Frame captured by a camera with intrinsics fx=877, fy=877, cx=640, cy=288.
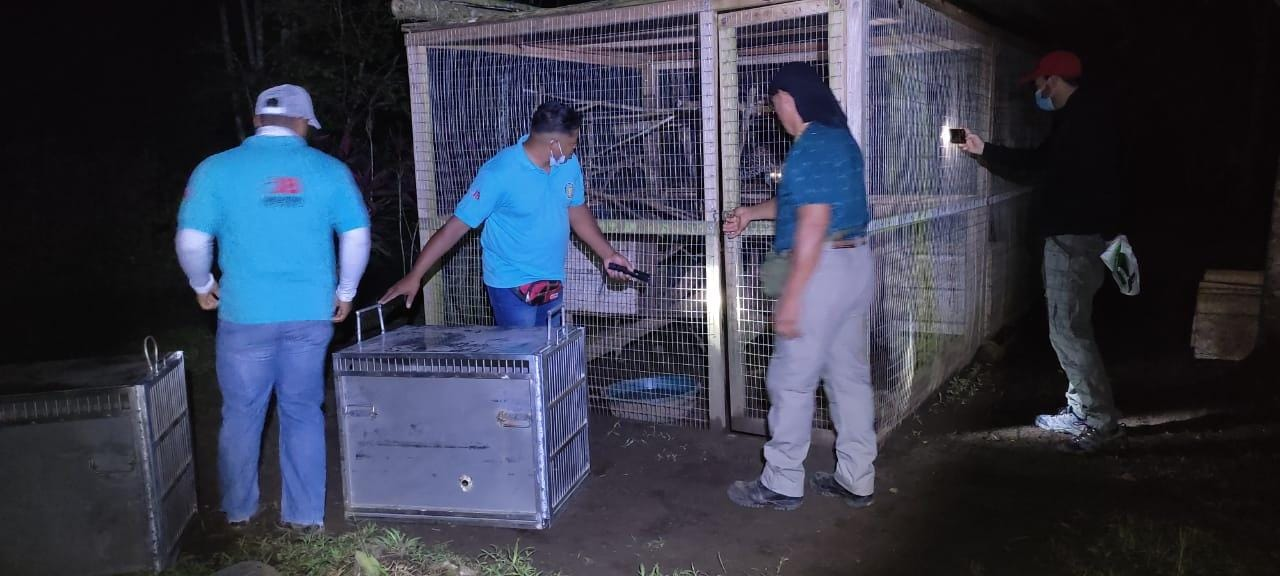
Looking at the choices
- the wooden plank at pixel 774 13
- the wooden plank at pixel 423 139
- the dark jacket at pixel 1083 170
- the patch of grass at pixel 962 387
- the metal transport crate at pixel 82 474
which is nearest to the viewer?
the metal transport crate at pixel 82 474

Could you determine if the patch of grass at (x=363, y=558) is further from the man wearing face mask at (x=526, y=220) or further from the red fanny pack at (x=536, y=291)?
the red fanny pack at (x=536, y=291)

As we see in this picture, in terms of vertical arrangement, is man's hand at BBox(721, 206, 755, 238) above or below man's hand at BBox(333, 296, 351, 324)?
above

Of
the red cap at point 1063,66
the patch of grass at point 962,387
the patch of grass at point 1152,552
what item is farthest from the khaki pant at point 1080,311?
the patch of grass at point 1152,552

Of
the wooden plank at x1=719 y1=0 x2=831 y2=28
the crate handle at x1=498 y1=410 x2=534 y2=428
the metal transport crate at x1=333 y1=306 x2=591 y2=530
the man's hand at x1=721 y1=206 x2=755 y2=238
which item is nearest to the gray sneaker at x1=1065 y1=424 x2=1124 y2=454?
the man's hand at x1=721 y1=206 x2=755 y2=238

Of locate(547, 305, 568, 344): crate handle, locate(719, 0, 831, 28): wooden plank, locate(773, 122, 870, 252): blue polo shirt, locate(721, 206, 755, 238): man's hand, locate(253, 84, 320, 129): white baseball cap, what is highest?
locate(719, 0, 831, 28): wooden plank

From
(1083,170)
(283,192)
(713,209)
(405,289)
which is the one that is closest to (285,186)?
(283,192)

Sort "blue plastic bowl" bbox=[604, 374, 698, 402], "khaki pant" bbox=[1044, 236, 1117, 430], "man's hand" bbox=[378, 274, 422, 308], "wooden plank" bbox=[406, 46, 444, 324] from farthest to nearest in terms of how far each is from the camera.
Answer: "wooden plank" bbox=[406, 46, 444, 324] < "blue plastic bowl" bbox=[604, 374, 698, 402] < "khaki pant" bbox=[1044, 236, 1117, 430] < "man's hand" bbox=[378, 274, 422, 308]

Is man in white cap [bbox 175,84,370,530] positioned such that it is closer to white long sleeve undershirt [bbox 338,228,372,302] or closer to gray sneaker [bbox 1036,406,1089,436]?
white long sleeve undershirt [bbox 338,228,372,302]

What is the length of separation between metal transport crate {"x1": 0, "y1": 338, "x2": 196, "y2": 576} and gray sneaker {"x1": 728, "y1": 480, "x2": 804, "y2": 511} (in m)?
2.34

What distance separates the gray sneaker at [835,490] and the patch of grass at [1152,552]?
783mm

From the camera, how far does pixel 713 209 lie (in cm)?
462

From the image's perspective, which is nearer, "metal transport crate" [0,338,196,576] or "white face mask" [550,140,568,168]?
"metal transport crate" [0,338,196,576]

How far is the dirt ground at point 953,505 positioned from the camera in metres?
3.43

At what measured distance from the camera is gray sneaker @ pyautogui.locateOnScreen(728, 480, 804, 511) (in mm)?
3877
